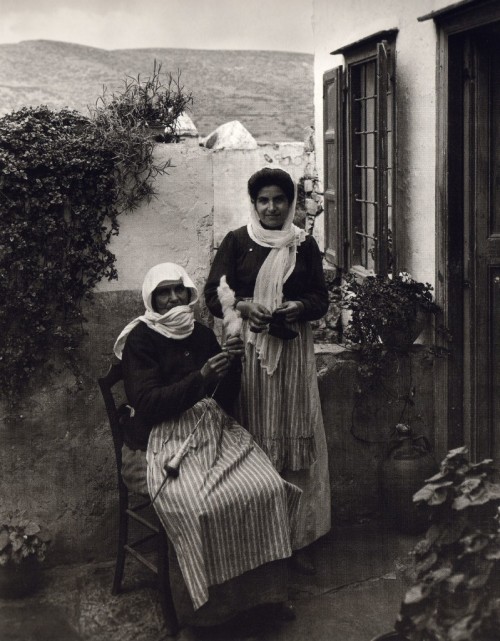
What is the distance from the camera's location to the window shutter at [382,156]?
510 cm

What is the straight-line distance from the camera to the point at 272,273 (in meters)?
3.88

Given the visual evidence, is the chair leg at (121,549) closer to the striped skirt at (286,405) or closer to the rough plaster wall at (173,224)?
the striped skirt at (286,405)

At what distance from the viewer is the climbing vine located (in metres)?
3.94

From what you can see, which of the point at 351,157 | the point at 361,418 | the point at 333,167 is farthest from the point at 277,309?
the point at 333,167

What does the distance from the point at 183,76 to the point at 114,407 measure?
11251 mm

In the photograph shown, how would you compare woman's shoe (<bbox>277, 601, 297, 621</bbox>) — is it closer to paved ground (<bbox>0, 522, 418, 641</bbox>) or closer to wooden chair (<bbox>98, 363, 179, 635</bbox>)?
paved ground (<bbox>0, 522, 418, 641</bbox>)

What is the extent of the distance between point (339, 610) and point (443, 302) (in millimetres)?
1680

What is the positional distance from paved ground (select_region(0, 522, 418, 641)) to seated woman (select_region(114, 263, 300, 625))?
0.43 feet

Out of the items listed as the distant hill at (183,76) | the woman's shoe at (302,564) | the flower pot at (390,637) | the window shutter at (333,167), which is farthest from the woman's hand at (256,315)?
the distant hill at (183,76)

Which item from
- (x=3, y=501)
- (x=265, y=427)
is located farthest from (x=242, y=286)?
(x=3, y=501)

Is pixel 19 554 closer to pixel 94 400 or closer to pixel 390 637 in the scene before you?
pixel 94 400

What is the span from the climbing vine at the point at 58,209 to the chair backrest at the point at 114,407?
441mm

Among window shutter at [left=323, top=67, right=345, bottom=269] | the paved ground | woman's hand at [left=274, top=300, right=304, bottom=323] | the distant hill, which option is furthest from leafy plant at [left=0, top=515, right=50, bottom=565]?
the distant hill

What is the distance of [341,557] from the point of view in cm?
432
